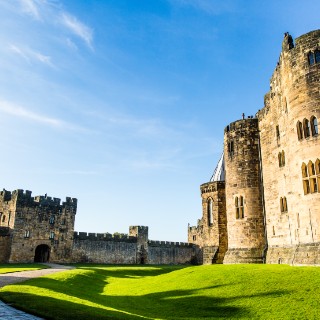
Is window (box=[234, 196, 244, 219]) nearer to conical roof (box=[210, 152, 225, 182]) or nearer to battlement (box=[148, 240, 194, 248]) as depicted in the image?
conical roof (box=[210, 152, 225, 182])

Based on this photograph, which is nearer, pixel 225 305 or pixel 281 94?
pixel 225 305

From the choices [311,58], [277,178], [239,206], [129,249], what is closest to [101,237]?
[129,249]

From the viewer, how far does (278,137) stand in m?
26.2

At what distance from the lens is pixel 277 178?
26.2 meters

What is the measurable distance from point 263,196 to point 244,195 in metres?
1.66

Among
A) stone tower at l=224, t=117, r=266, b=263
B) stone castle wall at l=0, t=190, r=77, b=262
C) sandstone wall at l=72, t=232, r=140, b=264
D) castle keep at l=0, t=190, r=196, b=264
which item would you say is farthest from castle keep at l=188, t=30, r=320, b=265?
stone castle wall at l=0, t=190, r=77, b=262

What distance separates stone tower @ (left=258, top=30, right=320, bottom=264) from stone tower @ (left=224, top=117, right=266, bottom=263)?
137 cm

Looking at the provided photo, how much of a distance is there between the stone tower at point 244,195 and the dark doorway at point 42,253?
29.1m

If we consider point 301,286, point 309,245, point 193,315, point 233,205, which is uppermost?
point 233,205

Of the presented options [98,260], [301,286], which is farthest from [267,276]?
[98,260]

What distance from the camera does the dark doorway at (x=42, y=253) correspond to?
48.2 m

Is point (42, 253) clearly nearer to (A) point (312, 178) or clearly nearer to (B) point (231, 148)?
(B) point (231, 148)

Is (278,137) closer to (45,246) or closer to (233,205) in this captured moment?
(233,205)

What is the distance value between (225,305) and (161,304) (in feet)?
11.0
